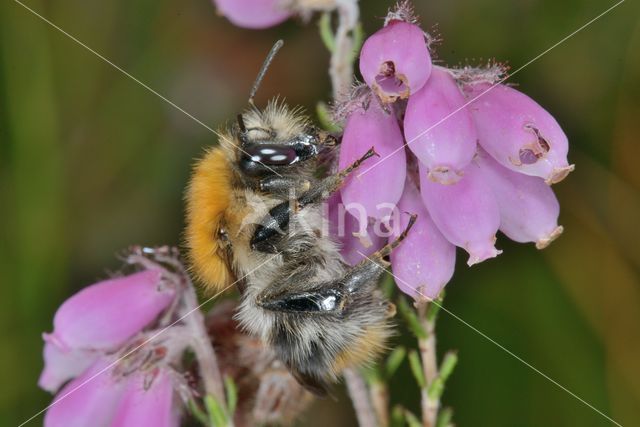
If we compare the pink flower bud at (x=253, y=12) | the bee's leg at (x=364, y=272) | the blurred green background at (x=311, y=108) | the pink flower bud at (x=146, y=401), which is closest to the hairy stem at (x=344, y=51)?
the pink flower bud at (x=253, y=12)

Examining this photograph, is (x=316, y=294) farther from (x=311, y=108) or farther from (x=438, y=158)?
(x=311, y=108)

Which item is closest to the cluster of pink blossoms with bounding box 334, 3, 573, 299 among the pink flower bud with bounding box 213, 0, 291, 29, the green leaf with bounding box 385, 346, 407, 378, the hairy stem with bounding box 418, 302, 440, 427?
the hairy stem with bounding box 418, 302, 440, 427

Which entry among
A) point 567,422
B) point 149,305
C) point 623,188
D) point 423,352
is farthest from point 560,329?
point 149,305

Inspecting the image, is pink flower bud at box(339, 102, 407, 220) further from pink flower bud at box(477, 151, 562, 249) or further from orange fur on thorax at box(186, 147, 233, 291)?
orange fur on thorax at box(186, 147, 233, 291)

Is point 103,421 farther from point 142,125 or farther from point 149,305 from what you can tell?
point 142,125

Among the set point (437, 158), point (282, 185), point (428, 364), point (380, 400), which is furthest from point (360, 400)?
point (437, 158)
